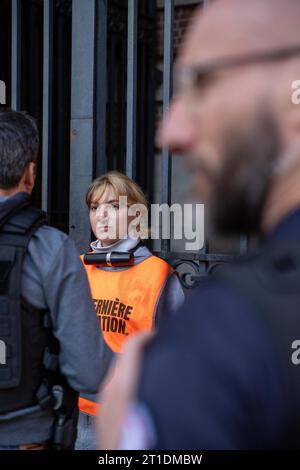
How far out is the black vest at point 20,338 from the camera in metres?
1.63

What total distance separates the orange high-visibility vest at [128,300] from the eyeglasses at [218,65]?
165 centimetres

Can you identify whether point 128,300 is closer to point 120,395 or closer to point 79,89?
point 79,89

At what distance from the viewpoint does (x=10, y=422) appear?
1.68 m

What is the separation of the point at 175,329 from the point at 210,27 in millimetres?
374

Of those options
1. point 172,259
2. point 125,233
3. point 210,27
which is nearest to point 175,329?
point 210,27

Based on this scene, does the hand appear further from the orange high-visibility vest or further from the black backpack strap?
the orange high-visibility vest

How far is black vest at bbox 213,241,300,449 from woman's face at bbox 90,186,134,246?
1.95 meters

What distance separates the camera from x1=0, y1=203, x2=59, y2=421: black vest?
1629mm

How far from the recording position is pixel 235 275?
26.7 inches

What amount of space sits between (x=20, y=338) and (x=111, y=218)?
1.06 m

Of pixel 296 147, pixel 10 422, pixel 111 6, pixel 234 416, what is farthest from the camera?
pixel 111 6

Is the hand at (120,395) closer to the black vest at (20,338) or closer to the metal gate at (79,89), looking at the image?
the black vest at (20,338)

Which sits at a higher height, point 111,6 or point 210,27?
point 111,6

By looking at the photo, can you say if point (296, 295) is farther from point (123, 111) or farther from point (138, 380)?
point (123, 111)
